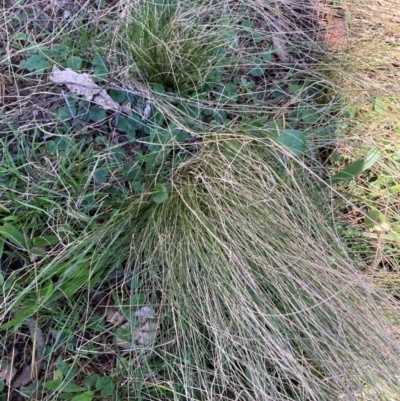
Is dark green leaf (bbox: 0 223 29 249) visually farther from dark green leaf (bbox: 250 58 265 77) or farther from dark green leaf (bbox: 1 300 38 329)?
dark green leaf (bbox: 250 58 265 77)

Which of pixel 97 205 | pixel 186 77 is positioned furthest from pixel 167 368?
pixel 186 77

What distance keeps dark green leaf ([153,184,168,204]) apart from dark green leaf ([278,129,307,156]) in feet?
1.14

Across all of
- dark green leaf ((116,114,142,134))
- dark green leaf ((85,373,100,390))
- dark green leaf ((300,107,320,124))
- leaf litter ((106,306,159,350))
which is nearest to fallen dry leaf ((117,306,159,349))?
leaf litter ((106,306,159,350))

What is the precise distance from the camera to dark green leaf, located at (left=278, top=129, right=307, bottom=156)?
4.06 ft

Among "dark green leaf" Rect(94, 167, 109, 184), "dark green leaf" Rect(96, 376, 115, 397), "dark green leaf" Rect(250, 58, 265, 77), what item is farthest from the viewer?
"dark green leaf" Rect(250, 58, 265, 77)

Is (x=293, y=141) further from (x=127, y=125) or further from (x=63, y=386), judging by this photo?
(x=63, y=386)

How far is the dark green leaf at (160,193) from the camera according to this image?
3.98 ft

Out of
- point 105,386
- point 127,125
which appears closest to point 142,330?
point 105,386

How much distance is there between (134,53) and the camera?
135cm

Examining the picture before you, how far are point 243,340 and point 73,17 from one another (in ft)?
3.64

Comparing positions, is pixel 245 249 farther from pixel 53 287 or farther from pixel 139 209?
pixel 53 287

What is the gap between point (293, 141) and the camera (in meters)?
1.24

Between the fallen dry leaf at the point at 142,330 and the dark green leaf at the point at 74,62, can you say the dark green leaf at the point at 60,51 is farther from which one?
the fallen dry leaf at the point at 142,330

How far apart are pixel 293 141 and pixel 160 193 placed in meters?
0.39
